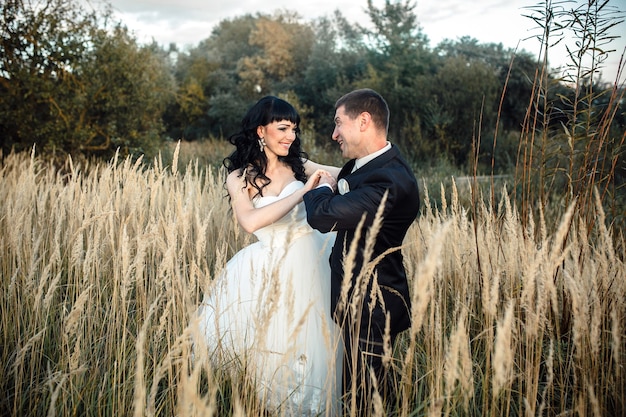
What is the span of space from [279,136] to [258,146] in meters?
0.21

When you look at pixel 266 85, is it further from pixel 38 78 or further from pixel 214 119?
pixel 38 78

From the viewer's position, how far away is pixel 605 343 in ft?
7.38

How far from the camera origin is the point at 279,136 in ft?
10.5

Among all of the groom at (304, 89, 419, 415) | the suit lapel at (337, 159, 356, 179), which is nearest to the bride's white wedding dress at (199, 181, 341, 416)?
the groom at (304, 89, 419, 415)

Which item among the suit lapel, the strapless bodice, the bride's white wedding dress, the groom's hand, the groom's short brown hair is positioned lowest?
the bride's white wedding dress

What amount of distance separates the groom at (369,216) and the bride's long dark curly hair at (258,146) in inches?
33.2

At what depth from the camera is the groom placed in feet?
6.86

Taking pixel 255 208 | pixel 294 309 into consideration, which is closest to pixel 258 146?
pixel 255 208

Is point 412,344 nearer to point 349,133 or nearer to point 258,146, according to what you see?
point 349,133

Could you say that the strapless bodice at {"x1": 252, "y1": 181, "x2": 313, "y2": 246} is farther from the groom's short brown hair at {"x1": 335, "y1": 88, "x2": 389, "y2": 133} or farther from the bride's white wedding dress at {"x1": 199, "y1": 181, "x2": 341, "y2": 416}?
the groom's short brown hair at {"x1": 335, "y1": 88, "x2": 389, "y2": 133}

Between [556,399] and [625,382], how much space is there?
0.37 metres

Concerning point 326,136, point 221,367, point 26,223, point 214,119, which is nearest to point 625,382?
point 221,367

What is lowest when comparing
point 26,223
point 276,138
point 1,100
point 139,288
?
point 139,288

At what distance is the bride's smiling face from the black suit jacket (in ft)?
3.33
